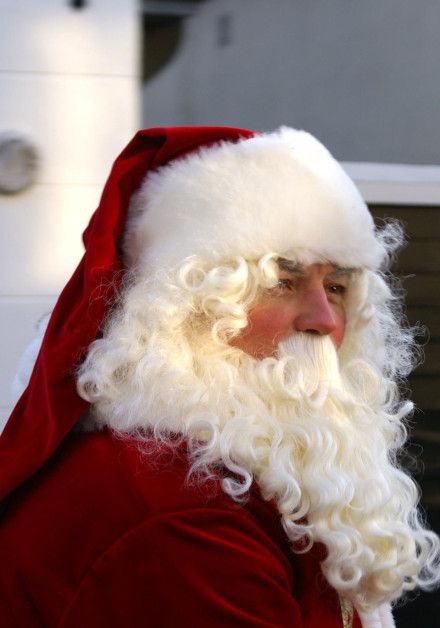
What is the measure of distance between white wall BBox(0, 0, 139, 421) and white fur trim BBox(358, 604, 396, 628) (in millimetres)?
1483

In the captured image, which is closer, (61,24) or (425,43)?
(61,24)

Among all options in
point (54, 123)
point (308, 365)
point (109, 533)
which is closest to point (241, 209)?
point (308, 365)

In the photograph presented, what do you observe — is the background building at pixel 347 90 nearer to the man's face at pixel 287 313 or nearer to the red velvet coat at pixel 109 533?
the man's face at pixel 287 313

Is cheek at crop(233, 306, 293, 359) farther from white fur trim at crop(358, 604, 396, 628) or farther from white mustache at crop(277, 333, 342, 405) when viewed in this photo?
white fur trim at crop(358, 604, 396, 628)

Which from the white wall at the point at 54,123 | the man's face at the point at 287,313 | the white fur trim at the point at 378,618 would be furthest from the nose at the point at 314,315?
the white wall at the point at 54,123

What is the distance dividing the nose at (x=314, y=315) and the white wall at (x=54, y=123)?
1.29m

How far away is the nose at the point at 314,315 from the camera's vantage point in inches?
77.6

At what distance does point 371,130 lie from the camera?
12.3 feet

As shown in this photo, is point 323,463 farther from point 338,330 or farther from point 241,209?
point 241,209

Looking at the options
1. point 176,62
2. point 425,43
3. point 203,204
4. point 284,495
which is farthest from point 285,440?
point 425,43

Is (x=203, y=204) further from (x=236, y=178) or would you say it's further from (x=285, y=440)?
(x=285, y=440)

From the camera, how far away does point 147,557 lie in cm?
162

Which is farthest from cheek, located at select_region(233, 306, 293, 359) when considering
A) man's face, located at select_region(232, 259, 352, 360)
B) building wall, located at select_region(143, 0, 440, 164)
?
building wall, located at select_region(143, 0, 440, 164)

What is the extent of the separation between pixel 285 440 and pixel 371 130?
2.13 m
